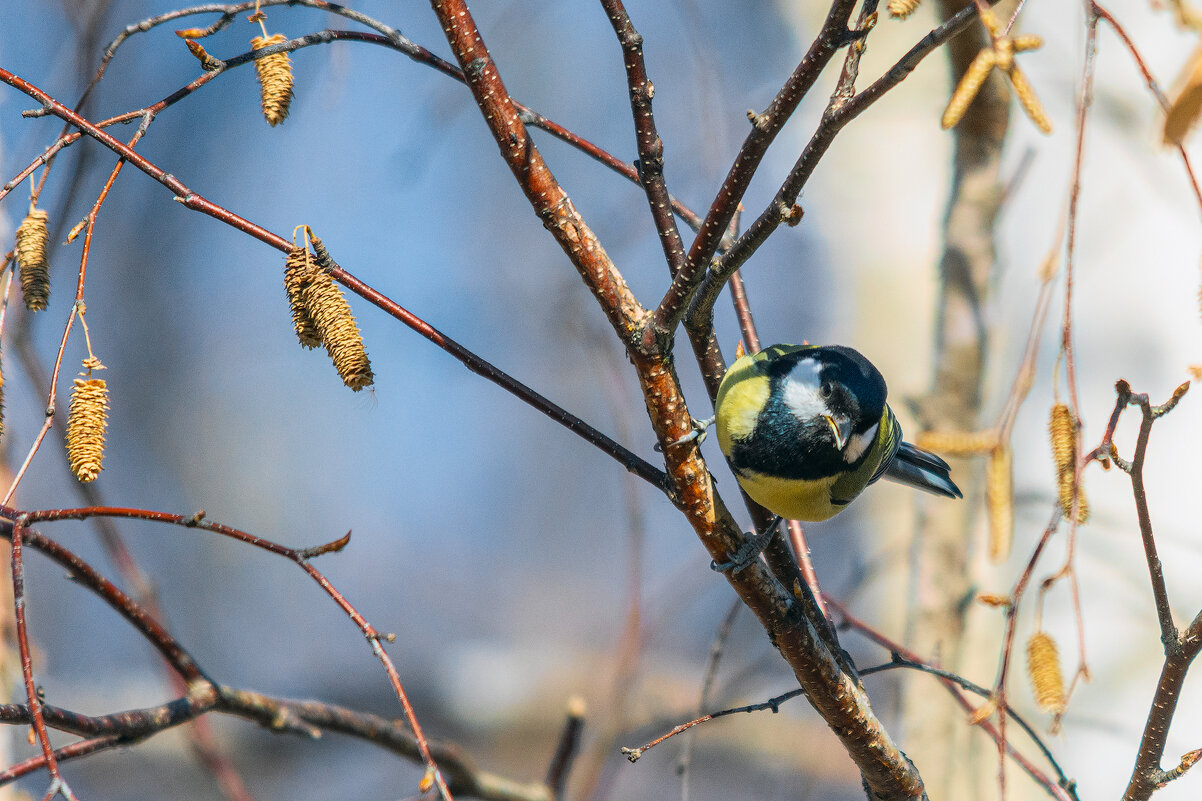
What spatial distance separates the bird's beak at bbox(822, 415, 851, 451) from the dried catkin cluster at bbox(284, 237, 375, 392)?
965mm

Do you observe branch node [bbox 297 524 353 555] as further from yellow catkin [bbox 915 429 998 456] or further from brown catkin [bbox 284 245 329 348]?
yellow catkin [bbox 915 429 998 456]

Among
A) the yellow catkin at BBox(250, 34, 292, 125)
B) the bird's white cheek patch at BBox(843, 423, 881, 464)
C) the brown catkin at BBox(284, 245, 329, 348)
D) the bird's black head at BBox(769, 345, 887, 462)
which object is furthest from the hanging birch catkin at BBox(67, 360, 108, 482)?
the bird's white cheek patch at BBox(843, 423, 881, 464)

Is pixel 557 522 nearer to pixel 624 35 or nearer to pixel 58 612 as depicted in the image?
pixel 58 612

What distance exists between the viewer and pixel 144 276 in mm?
5273

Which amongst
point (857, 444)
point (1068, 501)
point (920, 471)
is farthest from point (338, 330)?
point (920, 471)

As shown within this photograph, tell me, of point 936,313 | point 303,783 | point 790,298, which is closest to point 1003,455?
point 936,313

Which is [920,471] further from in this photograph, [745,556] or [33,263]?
[33,263]

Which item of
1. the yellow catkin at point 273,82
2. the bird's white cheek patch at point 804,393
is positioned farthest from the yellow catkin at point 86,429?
the bird's white cheek patch at point 804,393

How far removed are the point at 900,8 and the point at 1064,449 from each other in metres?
0.56

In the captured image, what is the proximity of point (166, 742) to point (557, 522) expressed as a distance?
2893mm

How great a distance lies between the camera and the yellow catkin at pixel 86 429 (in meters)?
0.92

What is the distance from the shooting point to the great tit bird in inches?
63.5

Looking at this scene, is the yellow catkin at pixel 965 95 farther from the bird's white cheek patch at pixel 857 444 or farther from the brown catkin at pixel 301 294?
the bird's white cheek patch at pixel 857 444

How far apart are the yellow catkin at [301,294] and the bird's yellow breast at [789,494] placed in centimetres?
76
